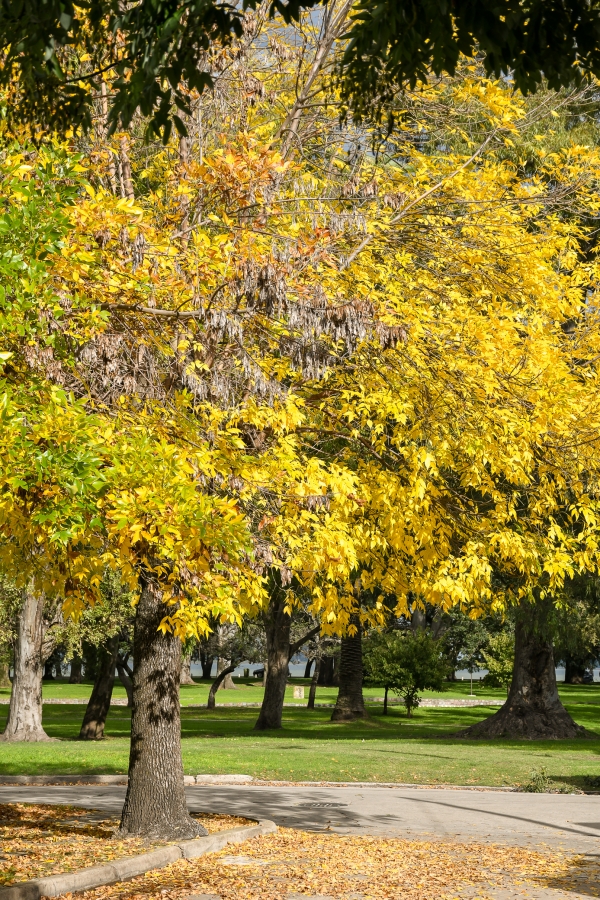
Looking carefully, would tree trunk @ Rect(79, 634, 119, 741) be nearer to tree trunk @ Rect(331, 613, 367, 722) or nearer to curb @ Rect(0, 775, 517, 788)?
tree trunk @ Rect(331, 613, 367, 722)

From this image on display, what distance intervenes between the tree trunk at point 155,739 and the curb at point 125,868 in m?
0.29

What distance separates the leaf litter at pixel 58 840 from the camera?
28.8ft

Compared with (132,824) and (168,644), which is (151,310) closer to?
(168,644)

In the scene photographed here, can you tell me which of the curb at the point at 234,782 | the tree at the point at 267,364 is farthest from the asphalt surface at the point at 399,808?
the tree at the point at 267,364

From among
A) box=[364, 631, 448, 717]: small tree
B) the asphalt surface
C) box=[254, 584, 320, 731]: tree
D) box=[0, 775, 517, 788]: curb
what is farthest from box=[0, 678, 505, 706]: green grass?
the asphalt surface

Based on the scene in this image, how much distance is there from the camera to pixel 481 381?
33.0 feet

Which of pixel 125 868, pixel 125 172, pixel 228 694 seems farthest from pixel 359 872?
pixel 228 694

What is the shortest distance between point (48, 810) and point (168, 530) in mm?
8113

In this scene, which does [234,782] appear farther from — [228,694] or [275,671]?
[228,694]

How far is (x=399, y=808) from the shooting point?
14406 mm

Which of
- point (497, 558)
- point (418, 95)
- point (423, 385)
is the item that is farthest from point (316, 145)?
point (497, 558)

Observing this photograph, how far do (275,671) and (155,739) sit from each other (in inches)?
886

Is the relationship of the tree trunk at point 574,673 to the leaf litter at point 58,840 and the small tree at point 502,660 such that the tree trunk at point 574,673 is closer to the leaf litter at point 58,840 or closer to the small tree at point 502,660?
the small tree at point 502,660

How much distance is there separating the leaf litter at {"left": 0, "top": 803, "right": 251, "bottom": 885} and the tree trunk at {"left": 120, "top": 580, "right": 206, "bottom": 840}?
0.32 metres
